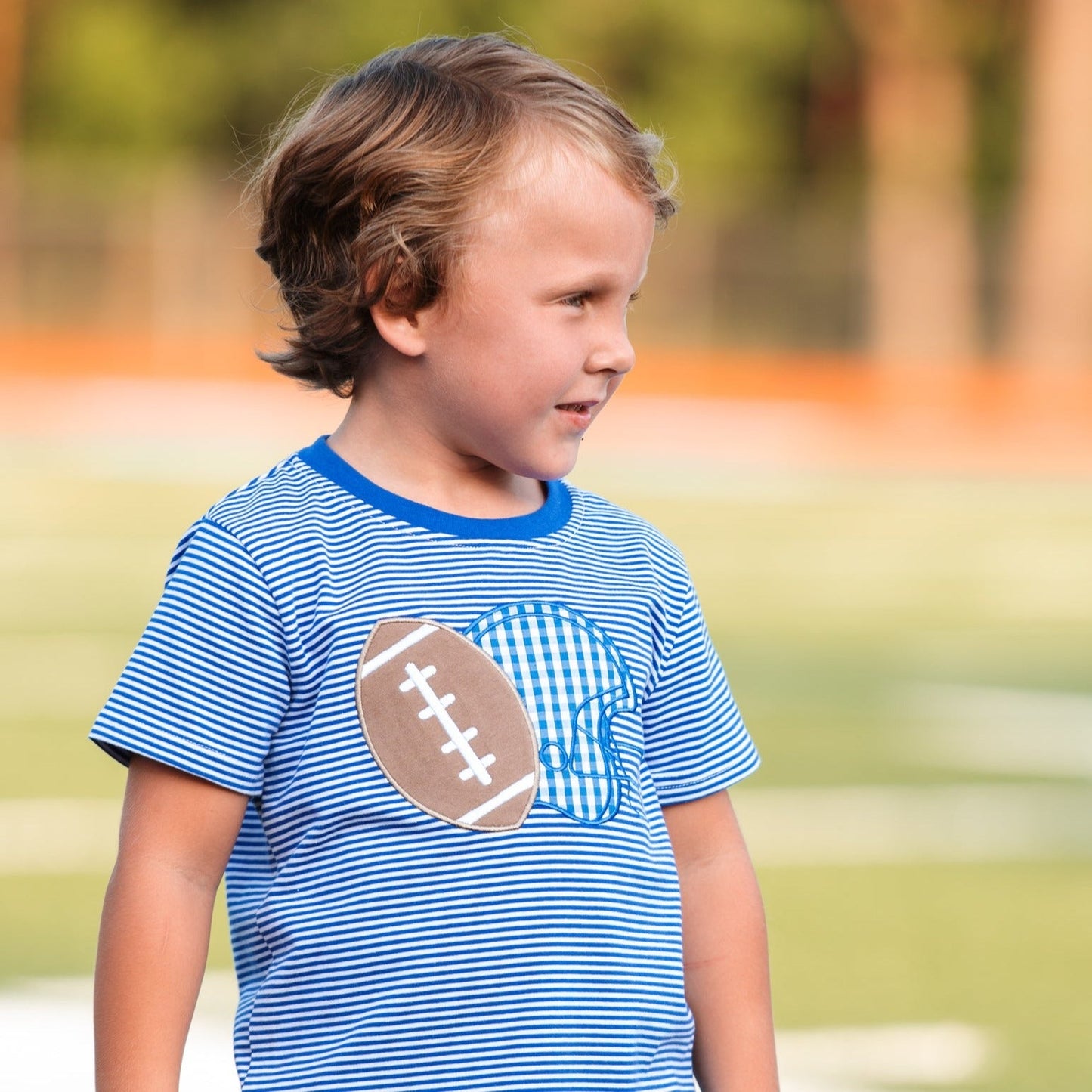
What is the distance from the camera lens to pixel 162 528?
42.5ft

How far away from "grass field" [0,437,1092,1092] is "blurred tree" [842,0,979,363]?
16.8 meters

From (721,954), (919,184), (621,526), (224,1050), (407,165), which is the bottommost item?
(224,1050)

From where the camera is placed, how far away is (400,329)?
2238 millimetres

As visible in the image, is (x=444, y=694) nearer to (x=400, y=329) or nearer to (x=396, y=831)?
(x=396, y=831)

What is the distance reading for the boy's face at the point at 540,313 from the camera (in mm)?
2162

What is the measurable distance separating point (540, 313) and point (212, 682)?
50 centimetres

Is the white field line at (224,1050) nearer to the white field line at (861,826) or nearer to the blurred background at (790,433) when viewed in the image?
the blurred background at (790,433)

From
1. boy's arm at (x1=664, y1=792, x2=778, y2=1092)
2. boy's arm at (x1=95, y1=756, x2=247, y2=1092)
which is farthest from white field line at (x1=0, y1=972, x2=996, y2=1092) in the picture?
boy's arm at (x1=95, y1=756, x2=247, y2=1092)

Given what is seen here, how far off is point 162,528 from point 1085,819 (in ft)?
25.8

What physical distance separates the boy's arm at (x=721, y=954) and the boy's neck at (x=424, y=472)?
15.6 inches

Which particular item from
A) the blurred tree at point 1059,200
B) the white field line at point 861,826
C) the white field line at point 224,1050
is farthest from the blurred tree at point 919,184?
the white field line at point 224,1050

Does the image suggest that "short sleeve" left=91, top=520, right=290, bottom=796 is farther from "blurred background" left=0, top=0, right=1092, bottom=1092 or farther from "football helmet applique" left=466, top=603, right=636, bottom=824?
"blurred background" left=0, top=0, right=1092, bottom=1092

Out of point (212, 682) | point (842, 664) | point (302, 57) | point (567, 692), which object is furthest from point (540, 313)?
point (302, 57)

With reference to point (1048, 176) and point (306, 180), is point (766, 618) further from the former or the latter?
point (1048, 176)
